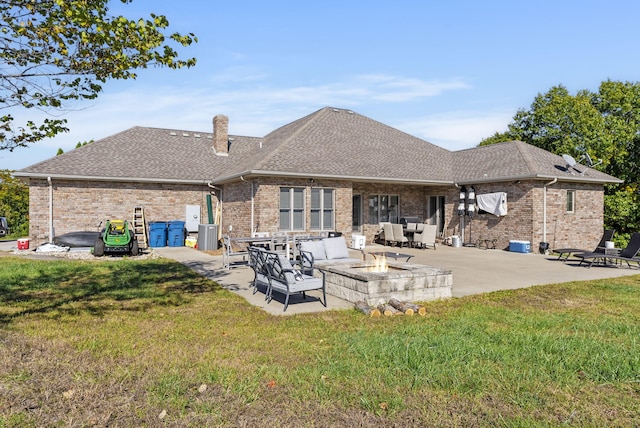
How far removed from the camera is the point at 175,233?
766 inches

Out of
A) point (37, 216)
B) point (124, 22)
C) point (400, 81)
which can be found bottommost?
point (37, 216)

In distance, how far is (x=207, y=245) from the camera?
715 inches

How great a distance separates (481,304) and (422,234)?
11.2 m

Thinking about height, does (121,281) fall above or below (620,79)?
below

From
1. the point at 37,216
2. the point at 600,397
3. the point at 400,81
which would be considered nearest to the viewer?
the point at 600,397

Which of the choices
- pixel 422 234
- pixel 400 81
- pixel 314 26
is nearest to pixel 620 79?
pixel 422 234

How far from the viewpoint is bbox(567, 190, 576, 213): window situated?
1867 centimetres

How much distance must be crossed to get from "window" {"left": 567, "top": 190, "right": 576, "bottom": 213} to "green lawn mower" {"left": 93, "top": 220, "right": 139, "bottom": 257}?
18.0 m

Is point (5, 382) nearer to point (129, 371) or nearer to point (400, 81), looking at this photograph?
point (129, 371)

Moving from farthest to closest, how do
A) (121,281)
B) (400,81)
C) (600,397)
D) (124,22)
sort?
(400,81) → (121,281) → (124,22) → (600,397)

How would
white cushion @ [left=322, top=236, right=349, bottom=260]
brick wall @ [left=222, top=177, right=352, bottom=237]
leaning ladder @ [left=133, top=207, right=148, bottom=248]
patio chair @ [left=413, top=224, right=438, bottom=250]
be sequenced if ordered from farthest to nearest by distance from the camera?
leaning ladder @ [left=133, top=207, right=148, bottom=248], patio chair @ [left=413, top=224, right=438, bottom=250], brick wall @ [left=222, top=177, right=352, bottom=237], white cushion @ [left=322, top=236, right=349, bottom=260]

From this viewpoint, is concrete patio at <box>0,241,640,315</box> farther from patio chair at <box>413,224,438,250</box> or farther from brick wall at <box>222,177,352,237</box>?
brick wall at <box>222,177,352,237</box>

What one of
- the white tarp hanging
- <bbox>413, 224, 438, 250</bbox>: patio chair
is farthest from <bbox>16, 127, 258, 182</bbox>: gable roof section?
the white tarp hanging

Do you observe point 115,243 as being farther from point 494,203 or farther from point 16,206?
point 16,206
